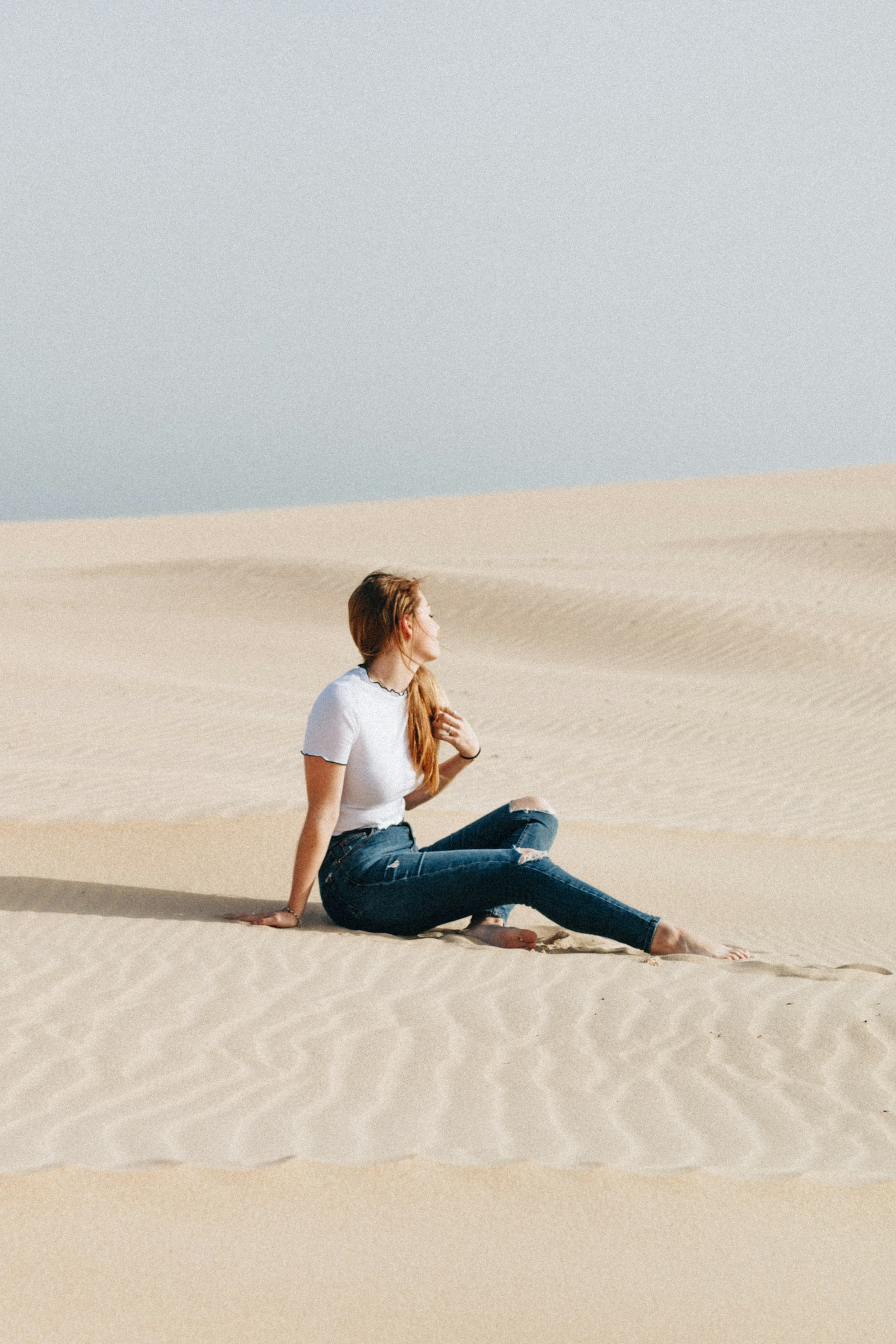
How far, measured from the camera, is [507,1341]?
2391 mm

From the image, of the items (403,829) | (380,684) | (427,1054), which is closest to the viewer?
(427,1054)

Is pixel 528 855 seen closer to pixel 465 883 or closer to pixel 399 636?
pixel 465 883

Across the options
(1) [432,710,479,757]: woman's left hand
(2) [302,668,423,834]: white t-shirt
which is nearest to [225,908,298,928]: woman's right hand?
(2) [302,668,423,834]: white t-shirt

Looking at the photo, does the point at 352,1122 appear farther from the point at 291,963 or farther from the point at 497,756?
the point at 497,756

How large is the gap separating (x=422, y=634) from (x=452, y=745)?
1.72ft

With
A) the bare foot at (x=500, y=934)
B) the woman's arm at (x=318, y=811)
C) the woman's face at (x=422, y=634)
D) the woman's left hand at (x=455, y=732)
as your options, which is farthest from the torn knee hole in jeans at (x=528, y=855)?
the woman's face at (x=422, y=634)

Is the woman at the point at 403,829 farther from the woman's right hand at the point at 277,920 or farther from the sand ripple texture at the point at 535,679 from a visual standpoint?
the sand ripple texture at the point at 535,679

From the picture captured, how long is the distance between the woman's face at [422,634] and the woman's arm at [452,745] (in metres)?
0.27

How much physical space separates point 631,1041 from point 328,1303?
1.92m

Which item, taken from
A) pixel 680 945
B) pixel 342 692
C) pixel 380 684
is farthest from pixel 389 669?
pixel 680 945

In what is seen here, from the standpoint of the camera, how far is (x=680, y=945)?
509 cm

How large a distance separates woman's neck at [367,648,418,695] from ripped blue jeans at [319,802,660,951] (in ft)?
1.95

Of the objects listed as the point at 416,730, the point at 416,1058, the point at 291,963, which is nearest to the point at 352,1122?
the point at 416,1058

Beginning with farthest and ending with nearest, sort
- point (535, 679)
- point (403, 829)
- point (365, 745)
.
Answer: point (535, 679) → point (403, 829) → point (365, 745)
